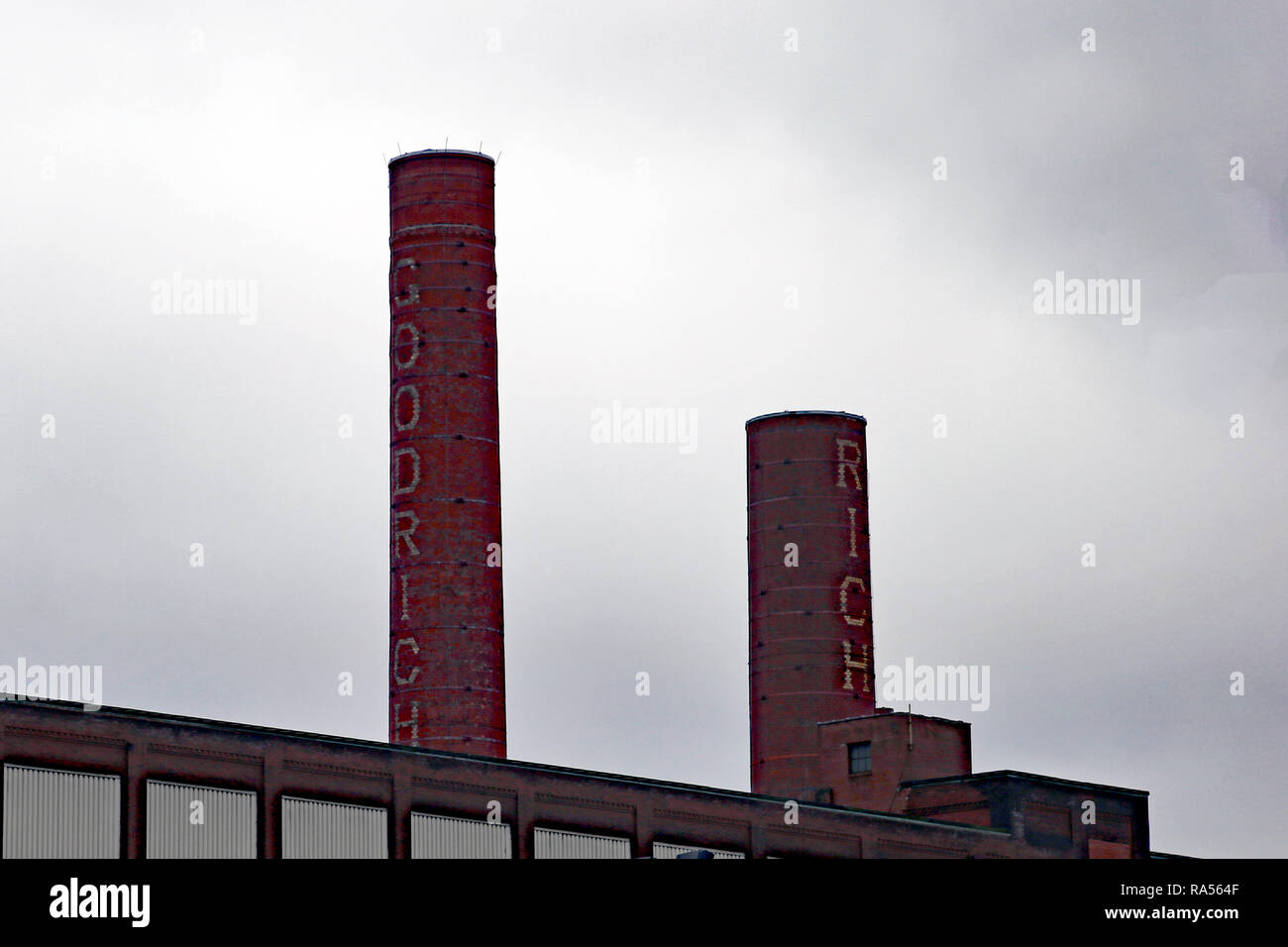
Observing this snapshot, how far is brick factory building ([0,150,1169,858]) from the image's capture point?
113 ft

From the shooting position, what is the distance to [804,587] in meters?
56.0

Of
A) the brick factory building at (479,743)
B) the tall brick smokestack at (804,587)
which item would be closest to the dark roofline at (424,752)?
the brick factory building at (479,743)

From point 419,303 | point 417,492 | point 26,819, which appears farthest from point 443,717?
point 26,819

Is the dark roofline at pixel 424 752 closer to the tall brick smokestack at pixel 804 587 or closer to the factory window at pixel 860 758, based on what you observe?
the factory window at pixel 860 758

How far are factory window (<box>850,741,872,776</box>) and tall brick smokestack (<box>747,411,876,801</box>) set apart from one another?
264 centimetres

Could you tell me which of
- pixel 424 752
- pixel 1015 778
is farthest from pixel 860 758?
pixel 424 752

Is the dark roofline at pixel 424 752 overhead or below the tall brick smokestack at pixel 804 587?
below

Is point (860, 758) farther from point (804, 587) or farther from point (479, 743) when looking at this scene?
point (479, 743)

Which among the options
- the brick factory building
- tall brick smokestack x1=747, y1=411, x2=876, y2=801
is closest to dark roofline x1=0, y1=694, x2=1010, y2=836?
the brick factory building

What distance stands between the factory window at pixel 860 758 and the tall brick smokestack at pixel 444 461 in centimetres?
848

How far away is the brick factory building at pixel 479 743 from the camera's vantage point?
3450 cm
